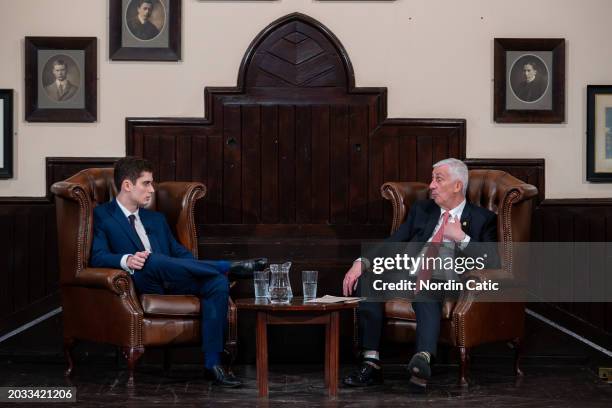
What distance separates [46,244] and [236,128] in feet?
4.52

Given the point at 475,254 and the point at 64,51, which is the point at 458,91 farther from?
the point at 64,51

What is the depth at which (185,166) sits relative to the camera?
6012mm

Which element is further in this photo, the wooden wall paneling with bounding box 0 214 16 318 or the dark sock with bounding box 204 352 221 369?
the wooden wall paneling with bounding box 0 214 16 318

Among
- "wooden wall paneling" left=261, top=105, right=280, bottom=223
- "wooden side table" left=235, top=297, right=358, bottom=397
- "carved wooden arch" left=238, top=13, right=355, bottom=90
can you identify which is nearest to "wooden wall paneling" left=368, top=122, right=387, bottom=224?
"carved wooden arch" left=238, top=13, right=355, bottom=90

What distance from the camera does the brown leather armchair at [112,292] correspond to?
16.4ft

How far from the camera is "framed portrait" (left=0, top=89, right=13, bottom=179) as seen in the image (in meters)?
5.98

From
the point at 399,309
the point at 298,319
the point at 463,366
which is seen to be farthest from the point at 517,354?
the point at 298,319

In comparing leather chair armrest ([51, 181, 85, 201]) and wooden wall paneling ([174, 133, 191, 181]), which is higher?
wooden wall paneling ([174, 133, 191, 181])

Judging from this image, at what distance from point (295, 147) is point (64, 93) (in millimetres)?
1468

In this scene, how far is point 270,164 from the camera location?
603 centimetres

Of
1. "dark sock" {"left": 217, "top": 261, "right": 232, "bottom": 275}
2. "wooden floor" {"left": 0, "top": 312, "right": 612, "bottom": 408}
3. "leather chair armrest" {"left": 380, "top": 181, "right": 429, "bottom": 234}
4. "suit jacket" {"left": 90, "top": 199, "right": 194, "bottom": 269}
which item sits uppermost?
"leather chair armrest" {"left": 380, "top": 181, "right": 429, "bottom": 234}

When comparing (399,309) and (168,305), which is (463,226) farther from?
(168,305)

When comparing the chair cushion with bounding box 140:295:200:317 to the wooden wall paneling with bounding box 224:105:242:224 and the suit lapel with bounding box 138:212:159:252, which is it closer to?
the suit lapel with bounding box 138:212:159:252

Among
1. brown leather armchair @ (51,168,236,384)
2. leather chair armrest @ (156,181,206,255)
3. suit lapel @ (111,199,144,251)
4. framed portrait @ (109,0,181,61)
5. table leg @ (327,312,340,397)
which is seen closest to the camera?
table leg @ (327,312,340,397)
